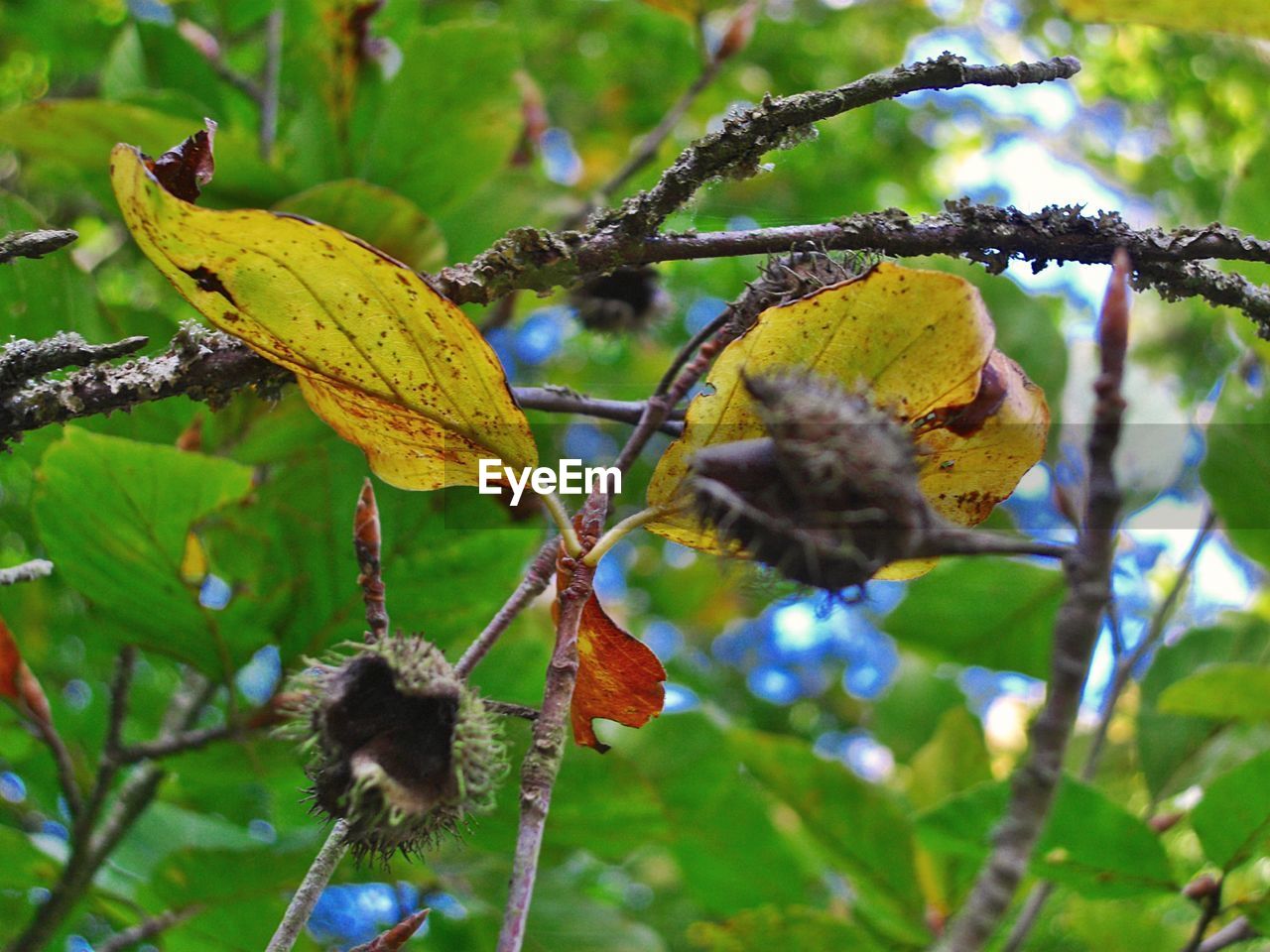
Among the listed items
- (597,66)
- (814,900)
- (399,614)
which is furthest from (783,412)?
(597,66)

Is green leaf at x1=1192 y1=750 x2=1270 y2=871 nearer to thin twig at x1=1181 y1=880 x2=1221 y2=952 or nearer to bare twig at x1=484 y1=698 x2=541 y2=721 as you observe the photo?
thin twig at x1=1181 y1=880 x2=1221 y2=952

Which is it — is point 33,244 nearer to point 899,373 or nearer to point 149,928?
point 899,373

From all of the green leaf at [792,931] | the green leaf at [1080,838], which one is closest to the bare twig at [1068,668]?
the green leaf at [1080,838]

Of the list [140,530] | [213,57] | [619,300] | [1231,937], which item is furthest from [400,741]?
[213,57]

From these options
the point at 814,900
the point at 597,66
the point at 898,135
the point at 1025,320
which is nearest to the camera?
the point at 1025,320

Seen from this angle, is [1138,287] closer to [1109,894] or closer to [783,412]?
[783,412]
